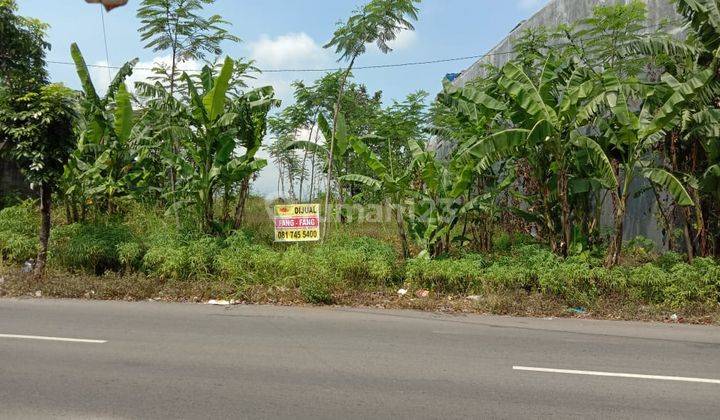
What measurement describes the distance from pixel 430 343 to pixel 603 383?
7.06 feet

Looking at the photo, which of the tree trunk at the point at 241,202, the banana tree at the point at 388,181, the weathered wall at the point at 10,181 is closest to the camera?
the banana tree at the point at 388,181

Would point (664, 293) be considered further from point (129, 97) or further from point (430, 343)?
point (129, 97)

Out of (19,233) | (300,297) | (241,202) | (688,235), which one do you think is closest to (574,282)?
(688,235)

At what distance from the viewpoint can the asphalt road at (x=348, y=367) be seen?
4.62 m

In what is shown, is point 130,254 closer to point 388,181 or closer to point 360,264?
point 360,264

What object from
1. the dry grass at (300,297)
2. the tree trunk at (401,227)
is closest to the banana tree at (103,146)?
the dry grass at (300,297)

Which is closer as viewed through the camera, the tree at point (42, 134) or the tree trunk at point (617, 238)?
the tree trunk at point (617, 238)

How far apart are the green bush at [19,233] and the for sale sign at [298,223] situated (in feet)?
18.3

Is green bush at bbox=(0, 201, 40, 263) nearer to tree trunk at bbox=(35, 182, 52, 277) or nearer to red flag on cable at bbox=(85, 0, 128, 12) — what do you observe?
tree trunk at bbox=(35, 182, 52, 277)

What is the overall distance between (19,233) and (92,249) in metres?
2.78

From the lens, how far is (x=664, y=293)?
365 inches

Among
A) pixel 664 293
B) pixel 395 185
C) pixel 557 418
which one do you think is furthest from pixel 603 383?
pixel 395 185

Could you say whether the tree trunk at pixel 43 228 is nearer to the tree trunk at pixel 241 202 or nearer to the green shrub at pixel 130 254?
the green shrub at pixel 130 254

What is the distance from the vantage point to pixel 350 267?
35.2ft
